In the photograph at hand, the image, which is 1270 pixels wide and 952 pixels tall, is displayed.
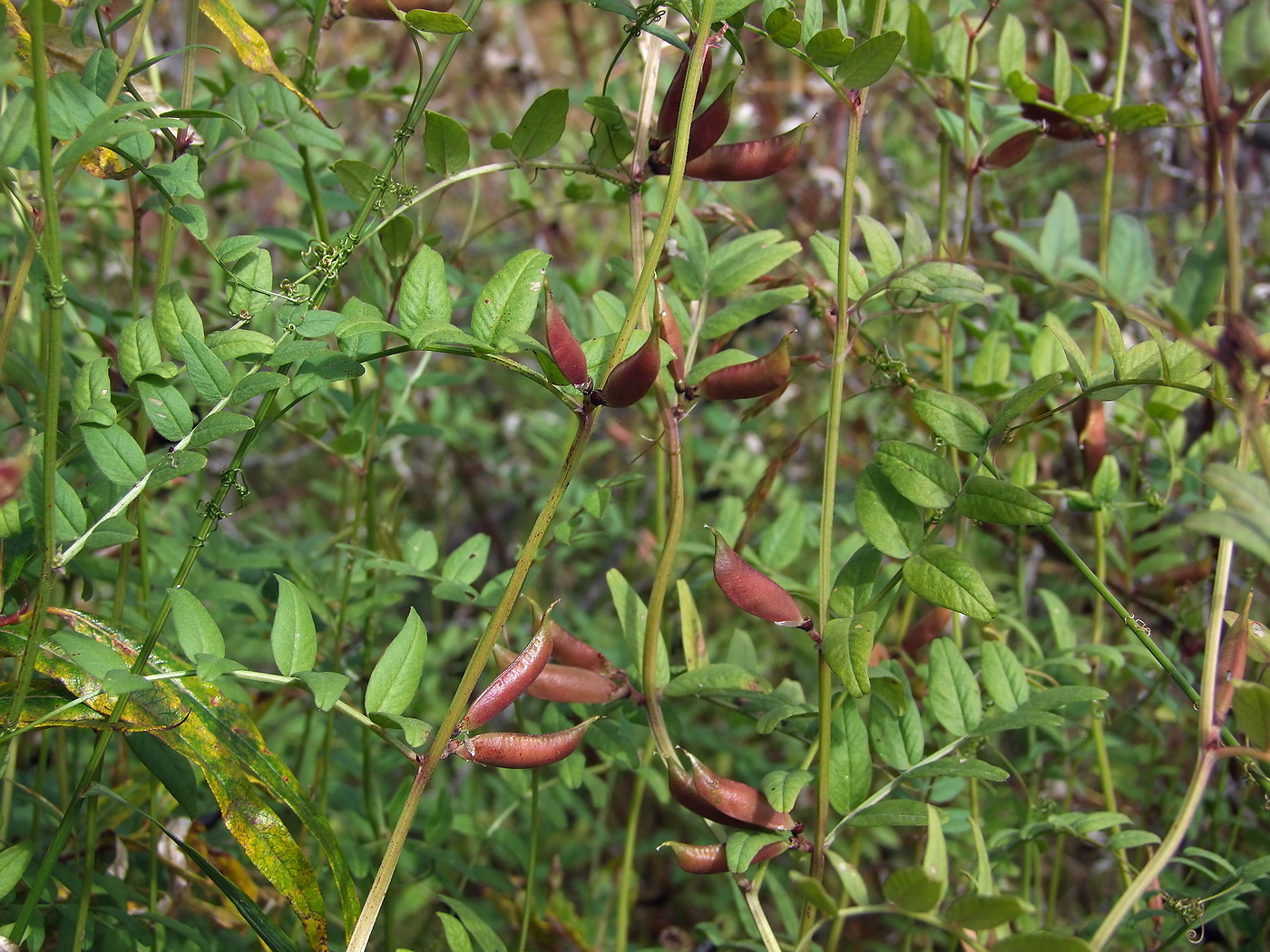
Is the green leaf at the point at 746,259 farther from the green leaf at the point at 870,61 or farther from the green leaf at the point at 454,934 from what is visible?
the green leaf at the point at 454,934

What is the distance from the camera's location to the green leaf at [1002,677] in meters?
0.83

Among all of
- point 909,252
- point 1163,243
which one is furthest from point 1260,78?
point 1163,243

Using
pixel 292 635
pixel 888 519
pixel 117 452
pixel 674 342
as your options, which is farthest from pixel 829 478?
pixel 117 452

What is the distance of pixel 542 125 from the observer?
0.81 metres

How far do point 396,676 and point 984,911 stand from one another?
409 mm

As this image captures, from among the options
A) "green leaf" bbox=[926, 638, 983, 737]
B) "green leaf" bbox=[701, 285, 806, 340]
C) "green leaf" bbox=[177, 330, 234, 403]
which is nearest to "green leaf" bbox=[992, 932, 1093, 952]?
"green leaf" bbox=[926, 638, 983, 737]

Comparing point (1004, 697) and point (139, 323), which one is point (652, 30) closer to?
point (139, 323)

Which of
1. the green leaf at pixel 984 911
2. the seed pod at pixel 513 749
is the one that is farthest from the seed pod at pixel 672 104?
the green leaf at pixel 984 911

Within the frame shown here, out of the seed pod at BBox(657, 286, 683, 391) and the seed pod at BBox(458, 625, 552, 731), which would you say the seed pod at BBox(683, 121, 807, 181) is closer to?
the seed pod at BBox(657, 286, 683, 391)

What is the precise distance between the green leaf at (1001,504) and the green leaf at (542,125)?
0.44 metres

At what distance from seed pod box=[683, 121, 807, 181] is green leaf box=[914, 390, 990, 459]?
0.73 feet

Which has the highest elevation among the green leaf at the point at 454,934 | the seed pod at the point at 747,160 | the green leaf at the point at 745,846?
the seed pod at the point at 747,160

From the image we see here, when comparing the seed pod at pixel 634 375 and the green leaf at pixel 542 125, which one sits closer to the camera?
the seed pod at pixel 634 375

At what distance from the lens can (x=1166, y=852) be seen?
55cm
